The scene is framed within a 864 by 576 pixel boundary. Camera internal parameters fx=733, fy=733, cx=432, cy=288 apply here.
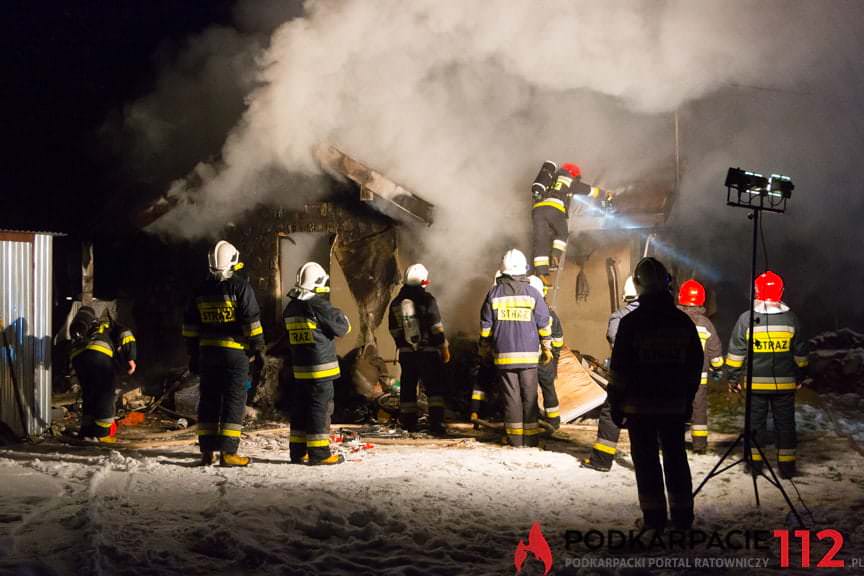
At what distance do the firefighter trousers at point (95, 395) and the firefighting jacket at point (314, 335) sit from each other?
3.01 metres

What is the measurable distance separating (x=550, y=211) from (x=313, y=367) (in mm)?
5175

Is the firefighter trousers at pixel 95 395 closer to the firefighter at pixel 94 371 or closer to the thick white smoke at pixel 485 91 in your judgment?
the firefighter at pixel 94 371

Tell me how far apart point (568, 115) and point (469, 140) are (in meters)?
1.79

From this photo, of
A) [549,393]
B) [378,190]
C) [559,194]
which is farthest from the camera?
[378,190]

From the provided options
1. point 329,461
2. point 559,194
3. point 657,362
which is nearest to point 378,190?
point 559,194

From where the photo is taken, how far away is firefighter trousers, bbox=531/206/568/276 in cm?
1071

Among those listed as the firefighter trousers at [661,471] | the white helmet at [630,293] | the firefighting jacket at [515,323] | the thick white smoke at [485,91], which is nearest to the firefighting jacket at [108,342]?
the thick white smoke at [485,91]

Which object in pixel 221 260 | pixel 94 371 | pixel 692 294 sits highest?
pixel 221 260

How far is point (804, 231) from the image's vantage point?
15008mm

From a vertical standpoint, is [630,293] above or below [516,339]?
above

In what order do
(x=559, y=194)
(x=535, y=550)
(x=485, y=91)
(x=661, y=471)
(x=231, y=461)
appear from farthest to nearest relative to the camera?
(x=485, y=91)
(x=559, y=194)
(x=231, y=461)
(x=661, y=471)
(x=535, y=550)

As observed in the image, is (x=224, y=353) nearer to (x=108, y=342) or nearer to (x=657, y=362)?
(x=108, y=342)

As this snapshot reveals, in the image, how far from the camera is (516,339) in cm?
787

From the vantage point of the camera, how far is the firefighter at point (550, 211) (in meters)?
10.7
